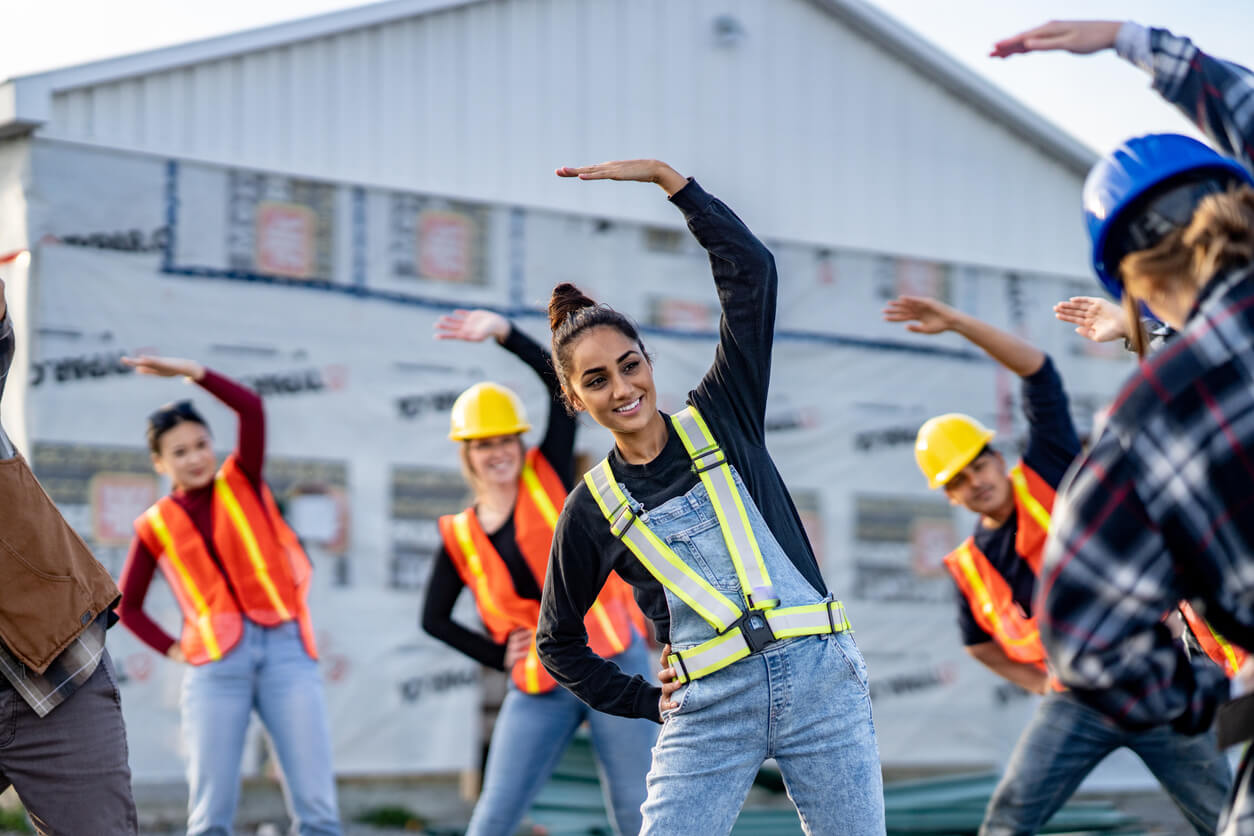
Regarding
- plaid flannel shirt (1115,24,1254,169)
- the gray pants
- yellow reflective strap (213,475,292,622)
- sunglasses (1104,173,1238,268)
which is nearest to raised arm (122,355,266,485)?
yellow reflective strap (213,475,292,622)

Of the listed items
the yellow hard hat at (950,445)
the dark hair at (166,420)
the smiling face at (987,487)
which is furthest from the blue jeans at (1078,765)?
the dark hair at (166,420)

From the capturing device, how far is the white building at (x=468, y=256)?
26.1 ft

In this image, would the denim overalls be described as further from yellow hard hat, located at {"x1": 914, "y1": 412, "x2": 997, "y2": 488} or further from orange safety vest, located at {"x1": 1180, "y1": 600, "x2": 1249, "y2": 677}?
yellow hard hat, located at {"x1": 914, "y1": 412, "x2": 997, "y2": 488}

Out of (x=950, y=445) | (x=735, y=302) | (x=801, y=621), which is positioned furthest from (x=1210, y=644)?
(x=950, y=445)

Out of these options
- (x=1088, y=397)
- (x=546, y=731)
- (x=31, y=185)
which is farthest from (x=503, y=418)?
(x=1088, y=397)

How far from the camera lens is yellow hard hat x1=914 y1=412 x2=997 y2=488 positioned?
5625mm

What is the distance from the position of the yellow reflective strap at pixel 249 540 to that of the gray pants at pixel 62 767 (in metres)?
2.43

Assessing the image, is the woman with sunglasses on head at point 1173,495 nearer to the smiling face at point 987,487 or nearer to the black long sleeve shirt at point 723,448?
the black long sleeve shirt at point 723,448

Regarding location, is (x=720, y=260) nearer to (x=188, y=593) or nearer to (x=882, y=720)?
(x=188, y=593)

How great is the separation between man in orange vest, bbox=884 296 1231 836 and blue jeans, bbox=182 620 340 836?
2.70m

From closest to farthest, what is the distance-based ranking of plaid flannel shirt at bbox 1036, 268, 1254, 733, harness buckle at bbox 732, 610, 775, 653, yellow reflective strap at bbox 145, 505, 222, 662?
1. plaid flannel shirt at bbox 1036, 268, 1254, 733
2. harness buckle at bbox 732, 610, 775, 653
3. yellow reflective strap at bbox 145, 505, 222, 662

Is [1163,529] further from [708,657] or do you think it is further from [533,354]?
[533,354]

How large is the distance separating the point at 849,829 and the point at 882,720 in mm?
7159

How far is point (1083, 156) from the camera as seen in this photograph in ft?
37.8
